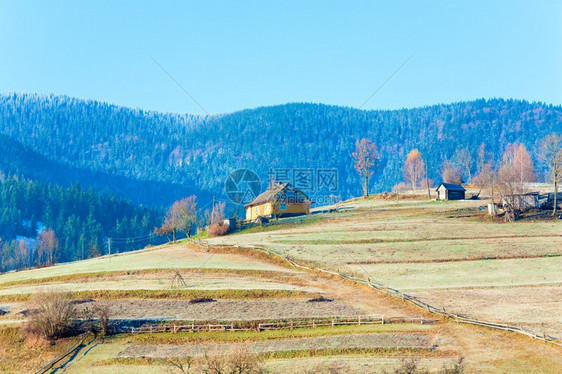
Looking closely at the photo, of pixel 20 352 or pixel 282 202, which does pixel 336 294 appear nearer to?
pixel 20 352

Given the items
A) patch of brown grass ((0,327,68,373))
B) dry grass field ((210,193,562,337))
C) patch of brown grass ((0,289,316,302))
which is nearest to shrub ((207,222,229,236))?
dry grass field ((210,193,562,337))

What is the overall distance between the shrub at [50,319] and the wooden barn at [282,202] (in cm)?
5937

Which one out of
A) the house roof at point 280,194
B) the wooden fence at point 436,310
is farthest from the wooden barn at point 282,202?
the wooden fence at point 436,310

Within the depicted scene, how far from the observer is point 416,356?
43.2m

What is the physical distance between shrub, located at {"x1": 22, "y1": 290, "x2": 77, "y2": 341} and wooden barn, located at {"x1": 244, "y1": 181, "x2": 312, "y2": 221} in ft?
195

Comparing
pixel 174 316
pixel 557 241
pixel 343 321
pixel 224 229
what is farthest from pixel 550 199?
pixel 174 316

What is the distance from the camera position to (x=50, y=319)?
51625 mm

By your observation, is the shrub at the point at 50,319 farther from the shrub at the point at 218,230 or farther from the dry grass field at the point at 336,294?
the shrub at the point at 218,230

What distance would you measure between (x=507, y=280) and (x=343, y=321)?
72.7ft

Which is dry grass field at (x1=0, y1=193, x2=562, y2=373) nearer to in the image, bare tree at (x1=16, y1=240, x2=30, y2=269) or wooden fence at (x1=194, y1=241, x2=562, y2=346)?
wooden fence at (x1=194, y1=241, x2=562, y2=346)

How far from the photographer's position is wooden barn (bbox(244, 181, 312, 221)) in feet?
367

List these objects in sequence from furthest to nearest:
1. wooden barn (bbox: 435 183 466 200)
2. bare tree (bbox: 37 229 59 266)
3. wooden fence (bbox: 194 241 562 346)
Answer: bare tree (bbox: 37 229 59 266) < wooden barn (bbox: 435 183 466 200) < wooden fence (bbox: 194 241 562 346)

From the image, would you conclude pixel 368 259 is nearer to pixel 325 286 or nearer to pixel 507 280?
pixel 325 286

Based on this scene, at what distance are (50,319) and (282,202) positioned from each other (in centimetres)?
6498
